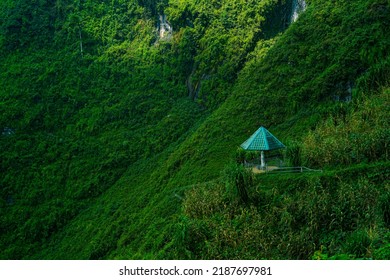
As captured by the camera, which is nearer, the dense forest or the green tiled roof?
the dense forest

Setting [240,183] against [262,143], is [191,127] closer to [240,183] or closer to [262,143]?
[262,143]

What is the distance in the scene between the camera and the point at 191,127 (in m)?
39.0

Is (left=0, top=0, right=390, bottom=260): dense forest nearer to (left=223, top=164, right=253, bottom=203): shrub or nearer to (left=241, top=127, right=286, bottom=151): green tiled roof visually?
(left=223, top=164, right=253, bottom=203): shrub

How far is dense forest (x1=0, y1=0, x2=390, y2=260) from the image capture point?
1321cm

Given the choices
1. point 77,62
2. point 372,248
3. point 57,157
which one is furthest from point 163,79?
point 372,248

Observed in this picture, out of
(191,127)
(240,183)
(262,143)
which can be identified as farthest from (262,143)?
(191,127)

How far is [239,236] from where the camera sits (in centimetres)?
1280

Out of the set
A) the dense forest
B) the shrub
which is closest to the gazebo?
the dense forest

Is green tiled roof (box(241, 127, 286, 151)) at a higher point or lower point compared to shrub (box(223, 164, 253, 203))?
higher

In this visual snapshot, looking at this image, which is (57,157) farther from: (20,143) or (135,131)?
(135,131)

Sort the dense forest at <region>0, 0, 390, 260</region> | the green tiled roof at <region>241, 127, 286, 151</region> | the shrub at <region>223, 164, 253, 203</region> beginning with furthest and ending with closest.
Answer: the green tiled roof at <region>241, 127, 286, 151</region> → the shrub at <region>223, 164, 253, 203</region> → the dense forest at <region>0, 0, 390, 260</region>

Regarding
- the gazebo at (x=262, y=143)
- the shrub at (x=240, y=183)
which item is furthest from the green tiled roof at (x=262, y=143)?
the shrub at (x=240, y=183)

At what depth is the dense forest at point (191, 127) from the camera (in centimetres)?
1321

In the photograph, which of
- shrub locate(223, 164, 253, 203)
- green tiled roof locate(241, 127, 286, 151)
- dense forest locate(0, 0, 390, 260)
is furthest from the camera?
green tiled roof locate(241, 127, 286, 151)
